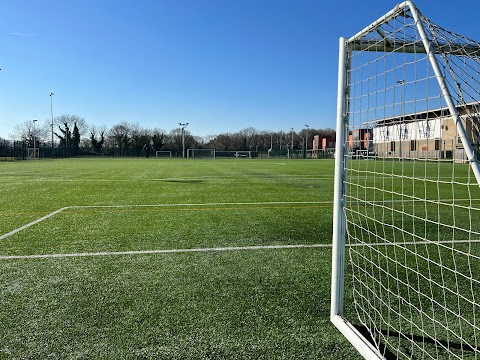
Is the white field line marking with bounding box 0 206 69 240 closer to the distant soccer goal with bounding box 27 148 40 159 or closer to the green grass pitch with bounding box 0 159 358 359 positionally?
the green grass pitch with bounding box 0 159 358 359

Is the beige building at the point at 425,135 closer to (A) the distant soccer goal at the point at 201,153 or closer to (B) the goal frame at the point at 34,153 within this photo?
(B) the goal frame at the point at 34,153

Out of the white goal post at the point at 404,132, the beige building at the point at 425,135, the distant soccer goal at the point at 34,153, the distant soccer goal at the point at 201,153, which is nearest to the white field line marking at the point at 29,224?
the white goal post at the point at 404,132

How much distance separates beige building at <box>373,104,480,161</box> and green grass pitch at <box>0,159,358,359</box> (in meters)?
1.42

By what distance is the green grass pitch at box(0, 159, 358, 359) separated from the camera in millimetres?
2545

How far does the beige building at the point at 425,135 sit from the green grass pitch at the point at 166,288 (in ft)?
4.65

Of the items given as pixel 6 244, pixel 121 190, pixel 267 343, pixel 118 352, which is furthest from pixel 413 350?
pixel 121 190

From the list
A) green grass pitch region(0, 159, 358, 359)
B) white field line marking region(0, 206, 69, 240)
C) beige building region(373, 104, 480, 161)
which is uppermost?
beige building region(373, 104, 480, 161)

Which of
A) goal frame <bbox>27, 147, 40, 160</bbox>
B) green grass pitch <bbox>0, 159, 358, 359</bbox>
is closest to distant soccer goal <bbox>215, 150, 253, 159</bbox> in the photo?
goal frame <bbox>27, 147, 40, 160</bbox>

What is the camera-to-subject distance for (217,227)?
633cm

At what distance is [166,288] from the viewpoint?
11.7ft

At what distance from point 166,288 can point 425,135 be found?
8.47 feet

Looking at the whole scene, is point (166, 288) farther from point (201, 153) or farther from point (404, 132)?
point (201, 153)

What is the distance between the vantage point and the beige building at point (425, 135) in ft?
6.94

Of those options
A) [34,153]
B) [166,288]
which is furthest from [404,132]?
[34,153]
